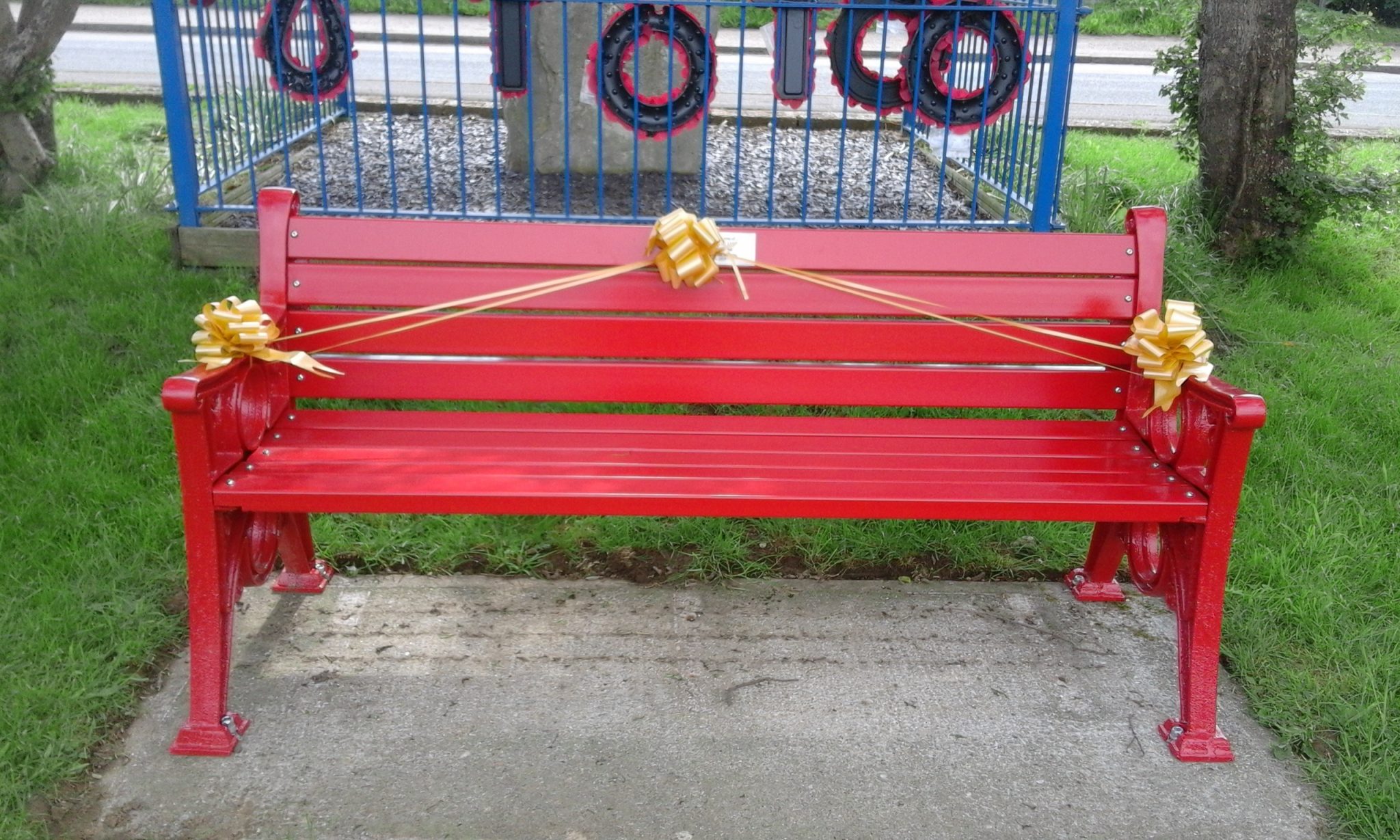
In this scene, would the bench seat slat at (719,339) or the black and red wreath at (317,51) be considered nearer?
the bench seat slat at (719,339)

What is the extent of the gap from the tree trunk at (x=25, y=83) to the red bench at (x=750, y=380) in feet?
12.5

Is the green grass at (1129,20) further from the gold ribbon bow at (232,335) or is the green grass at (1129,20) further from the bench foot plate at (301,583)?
the gold ribbon bow at (232,335)

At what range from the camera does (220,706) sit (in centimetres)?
260

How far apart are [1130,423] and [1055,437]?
0.65 ft

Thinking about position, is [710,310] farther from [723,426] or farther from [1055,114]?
[1055,114]

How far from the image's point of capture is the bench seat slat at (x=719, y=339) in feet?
9.52

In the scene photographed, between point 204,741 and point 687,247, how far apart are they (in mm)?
1567

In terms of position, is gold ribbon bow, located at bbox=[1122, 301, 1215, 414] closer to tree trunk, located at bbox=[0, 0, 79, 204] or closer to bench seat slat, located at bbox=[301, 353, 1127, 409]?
bench seat slat, located at bbox=[301, 353, 1127, 409]

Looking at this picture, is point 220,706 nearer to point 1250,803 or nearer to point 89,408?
point 89,408

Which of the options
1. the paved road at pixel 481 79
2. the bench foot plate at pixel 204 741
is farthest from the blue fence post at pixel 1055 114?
the paved road at pixel 481 79

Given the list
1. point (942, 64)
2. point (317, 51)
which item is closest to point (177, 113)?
point (317, 51)

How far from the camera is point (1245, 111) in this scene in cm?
545

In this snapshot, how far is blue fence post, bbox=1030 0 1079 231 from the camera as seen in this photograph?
4.98 metres

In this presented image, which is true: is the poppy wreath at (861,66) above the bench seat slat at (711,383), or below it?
above
